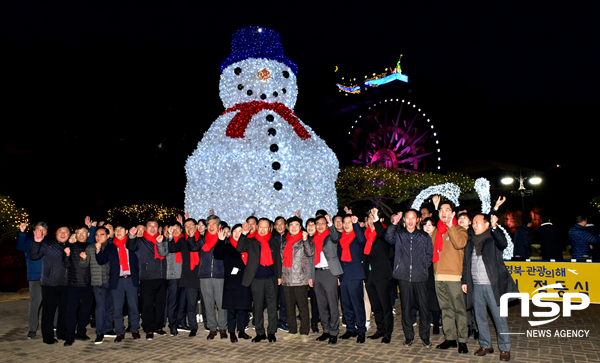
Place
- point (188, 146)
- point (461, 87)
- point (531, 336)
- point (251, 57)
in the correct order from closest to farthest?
point (531, 336) → point (251, 57) → point (188, 146) → point (461, 87)

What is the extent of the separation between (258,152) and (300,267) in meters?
3.66

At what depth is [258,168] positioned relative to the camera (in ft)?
29.8

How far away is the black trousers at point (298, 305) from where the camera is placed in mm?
5965

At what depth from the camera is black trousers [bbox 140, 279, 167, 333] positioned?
6.28 meters

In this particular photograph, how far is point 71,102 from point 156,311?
43.2 feet

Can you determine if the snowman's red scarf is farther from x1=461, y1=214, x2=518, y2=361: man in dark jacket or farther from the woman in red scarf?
→ x1=461, y1=214, x2=518, y2=361: man in dark jacket

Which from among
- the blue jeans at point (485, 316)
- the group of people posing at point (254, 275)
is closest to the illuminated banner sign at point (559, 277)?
the group of people posing at point (254, 275)

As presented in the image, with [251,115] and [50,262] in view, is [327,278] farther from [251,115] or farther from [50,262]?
[251,115]

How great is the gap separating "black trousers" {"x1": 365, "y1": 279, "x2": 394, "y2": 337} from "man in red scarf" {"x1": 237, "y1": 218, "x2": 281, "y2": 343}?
1.27m

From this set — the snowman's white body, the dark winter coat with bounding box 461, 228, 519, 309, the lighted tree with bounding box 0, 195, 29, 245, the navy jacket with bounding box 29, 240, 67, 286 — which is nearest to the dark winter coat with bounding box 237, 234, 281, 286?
the navy jacket with bounding box 29, 240, 67, 286

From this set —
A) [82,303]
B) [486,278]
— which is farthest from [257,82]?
[486,278]

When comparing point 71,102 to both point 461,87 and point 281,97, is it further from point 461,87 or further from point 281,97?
point 461,87

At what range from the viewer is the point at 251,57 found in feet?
32.1

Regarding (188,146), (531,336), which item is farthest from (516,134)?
(531,336)
